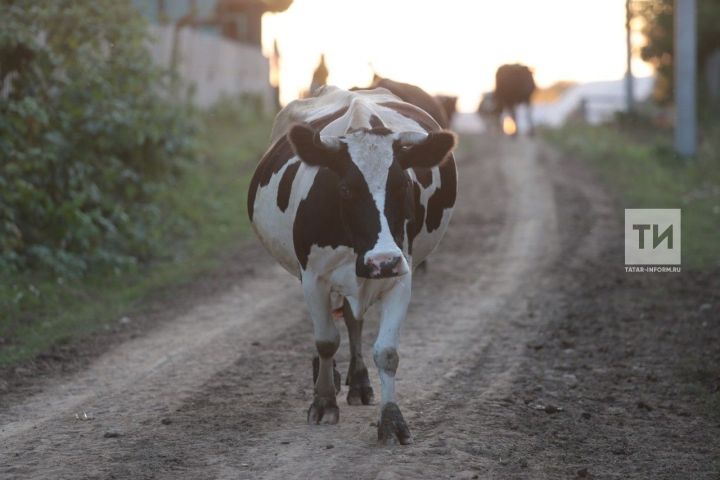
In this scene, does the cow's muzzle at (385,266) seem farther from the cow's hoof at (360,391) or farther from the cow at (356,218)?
the cow's hoof at (360,391)

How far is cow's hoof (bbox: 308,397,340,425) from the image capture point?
6875mm

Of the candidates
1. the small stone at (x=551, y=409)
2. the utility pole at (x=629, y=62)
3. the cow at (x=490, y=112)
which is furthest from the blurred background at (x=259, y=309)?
the utility pole at (x=629, y=62)

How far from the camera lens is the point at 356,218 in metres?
6.29

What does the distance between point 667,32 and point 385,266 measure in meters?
29.4

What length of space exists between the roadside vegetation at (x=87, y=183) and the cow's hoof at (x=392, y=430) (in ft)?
12.5

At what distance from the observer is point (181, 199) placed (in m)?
16.7

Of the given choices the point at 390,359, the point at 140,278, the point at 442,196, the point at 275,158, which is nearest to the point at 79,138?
the point at 140,278

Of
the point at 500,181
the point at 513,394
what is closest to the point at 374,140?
the point at 513,394

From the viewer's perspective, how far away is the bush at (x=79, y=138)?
1238 cm

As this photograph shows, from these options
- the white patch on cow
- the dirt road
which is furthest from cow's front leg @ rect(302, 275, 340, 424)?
the white patch on cow

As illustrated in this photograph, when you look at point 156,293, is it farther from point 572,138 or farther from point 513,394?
point 572,138

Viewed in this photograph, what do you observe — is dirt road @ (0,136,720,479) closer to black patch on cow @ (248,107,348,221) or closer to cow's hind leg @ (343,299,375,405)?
cow's hind leg @ (343,299,375,405)

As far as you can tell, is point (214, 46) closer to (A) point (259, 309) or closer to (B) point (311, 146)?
(A) point (259, 309)

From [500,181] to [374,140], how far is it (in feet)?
48.3
